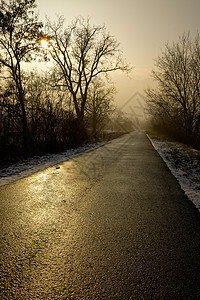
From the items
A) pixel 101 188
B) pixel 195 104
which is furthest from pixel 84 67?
pixel 101 188

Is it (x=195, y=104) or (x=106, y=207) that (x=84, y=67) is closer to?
(x=195, y=104)

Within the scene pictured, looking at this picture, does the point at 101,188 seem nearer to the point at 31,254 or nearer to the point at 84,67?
the point at 31,254

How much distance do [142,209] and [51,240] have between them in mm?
1795

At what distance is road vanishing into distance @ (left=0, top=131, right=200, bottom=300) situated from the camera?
5.49ft

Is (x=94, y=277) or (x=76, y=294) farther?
(x=94, y=277)

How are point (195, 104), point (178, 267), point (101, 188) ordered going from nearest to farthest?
point (178, 267)
point (101, 188)
point (195, 104)

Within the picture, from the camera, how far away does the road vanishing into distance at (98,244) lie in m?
1.67

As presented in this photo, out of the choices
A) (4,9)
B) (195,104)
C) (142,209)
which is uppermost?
(4,9)

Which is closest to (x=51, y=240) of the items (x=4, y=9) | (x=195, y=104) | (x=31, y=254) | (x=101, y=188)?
(x=31, y=254)

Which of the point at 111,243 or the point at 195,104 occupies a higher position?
the point at 195,104

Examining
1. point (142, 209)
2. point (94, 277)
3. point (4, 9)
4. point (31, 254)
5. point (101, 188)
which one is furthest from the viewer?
point (4, 9)

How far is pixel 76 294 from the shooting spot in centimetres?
159

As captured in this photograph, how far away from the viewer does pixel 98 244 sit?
7.72 feet

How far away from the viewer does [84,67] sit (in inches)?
1014
